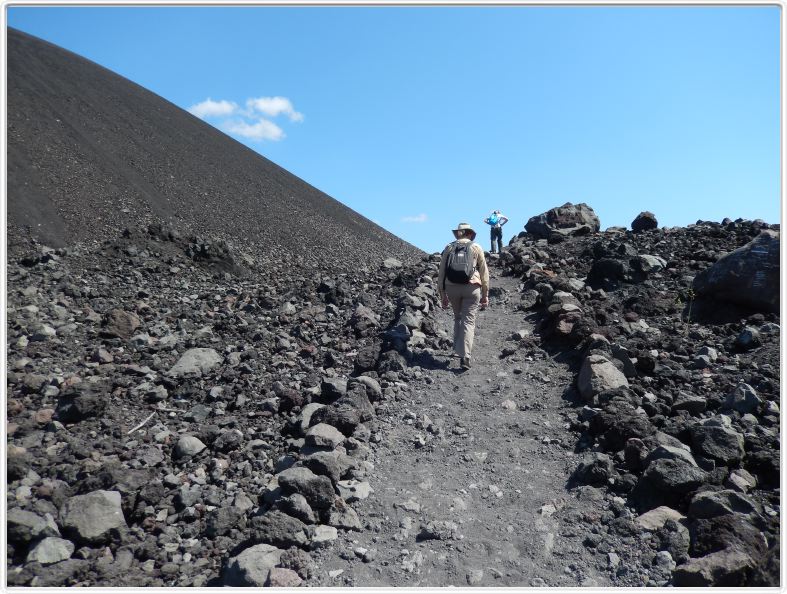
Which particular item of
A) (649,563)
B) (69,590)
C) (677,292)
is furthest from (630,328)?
(69,590)

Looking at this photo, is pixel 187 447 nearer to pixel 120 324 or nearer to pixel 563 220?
pixel 120 324

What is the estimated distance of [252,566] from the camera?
3312 mm

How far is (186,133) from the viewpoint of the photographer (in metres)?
27.1

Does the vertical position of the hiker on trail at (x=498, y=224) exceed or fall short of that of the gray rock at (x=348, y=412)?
A: it exceeds it

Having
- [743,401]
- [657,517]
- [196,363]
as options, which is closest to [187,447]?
[196,363]

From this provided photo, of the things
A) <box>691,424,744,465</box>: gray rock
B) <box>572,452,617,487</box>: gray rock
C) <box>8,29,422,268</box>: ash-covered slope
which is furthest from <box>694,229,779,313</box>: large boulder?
<box>8,29,422,268</box>: ash-covered slope

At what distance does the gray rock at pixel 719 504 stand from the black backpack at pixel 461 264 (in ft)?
11.6

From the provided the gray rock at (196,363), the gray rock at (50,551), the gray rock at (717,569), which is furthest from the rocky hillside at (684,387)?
the gray rock at (196,363)

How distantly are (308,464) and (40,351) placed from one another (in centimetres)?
425

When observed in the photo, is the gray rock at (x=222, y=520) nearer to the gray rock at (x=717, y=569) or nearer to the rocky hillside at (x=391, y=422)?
the rocky hillside at (x=391, y=422)

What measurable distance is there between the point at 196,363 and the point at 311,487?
330 cm

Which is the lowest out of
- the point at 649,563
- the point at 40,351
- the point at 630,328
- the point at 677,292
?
A: the point at 649,563

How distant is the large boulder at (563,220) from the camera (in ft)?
49.6

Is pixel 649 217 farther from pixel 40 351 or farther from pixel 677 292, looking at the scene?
pixel 40 351
